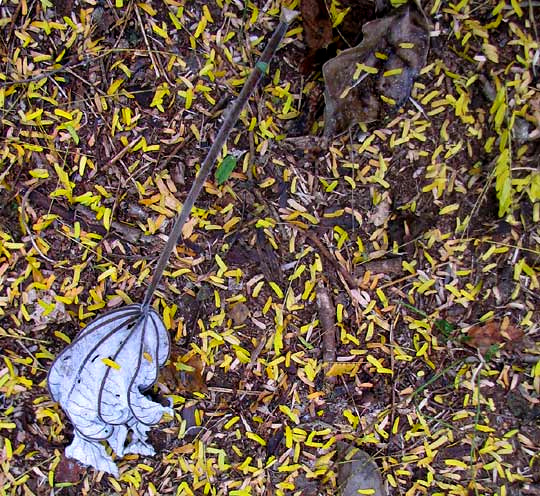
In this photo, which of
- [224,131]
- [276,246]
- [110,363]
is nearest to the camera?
[224,131]

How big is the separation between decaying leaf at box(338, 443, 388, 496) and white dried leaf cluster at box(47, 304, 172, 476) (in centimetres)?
60

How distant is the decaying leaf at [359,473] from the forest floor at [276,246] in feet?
0.09

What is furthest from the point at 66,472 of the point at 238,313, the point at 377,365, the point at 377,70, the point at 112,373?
the point at 377,70

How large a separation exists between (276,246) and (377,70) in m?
0.60

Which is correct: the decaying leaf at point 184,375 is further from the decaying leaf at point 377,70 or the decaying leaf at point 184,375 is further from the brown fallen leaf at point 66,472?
the decaying leaf at point 377,70

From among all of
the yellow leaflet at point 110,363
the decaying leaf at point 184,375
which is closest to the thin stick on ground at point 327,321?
the decaying leaf at point 184,375

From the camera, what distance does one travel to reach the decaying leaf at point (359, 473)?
1.76 m

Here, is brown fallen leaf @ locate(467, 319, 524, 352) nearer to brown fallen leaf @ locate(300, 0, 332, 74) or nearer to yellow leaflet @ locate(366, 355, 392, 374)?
yellow leaflet @ locate(366, 355, 392, 374)

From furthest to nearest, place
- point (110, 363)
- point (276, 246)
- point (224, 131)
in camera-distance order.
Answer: point (276, 246) → point (110, 363) → point (224, 131)

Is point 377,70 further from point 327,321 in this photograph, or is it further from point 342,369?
point 342,369

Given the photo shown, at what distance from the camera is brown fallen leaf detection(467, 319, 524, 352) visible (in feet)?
5.69

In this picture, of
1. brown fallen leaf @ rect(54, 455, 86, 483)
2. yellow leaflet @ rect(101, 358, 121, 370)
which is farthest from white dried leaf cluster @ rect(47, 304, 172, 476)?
brown fallen leaf @ rect(54, 455, 86, 483)

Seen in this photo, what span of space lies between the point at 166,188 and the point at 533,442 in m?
1.39

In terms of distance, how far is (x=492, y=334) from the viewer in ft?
5.71
